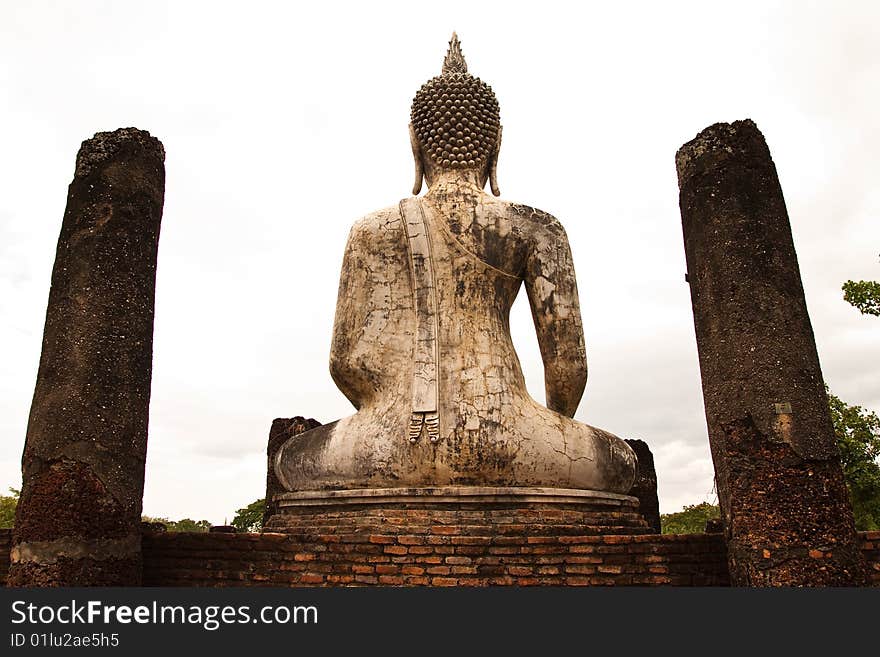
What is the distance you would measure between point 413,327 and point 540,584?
2.74 meters

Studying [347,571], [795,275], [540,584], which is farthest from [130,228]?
[795,275]

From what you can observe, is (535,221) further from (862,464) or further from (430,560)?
(862,464)

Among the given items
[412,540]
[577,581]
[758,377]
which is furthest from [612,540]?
[758,377]

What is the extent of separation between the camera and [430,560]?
238 inches

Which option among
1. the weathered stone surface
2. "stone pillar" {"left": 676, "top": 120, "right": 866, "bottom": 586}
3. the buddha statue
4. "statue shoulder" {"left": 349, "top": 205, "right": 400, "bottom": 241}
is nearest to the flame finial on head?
the buddha statue

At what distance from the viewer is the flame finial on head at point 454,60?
8.92m

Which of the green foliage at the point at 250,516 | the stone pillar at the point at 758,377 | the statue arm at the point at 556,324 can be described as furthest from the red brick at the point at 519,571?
the green foliage at the point at 250,516

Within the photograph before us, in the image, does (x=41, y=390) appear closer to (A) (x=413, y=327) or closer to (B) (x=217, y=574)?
(B) (x=217, y=574)

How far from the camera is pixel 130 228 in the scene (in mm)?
6660

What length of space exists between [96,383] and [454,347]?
120 inches

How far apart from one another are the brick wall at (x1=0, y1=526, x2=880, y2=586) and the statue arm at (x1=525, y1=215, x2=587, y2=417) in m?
1.91

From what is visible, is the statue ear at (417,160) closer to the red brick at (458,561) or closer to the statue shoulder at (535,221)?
the statue shoulder at (535,221)

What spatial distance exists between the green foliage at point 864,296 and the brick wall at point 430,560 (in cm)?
926

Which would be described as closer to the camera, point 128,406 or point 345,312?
point 128,406
